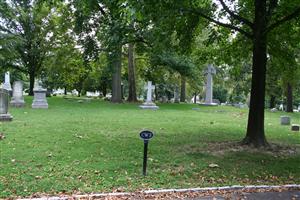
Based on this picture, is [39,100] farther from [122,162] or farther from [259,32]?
[259,32]

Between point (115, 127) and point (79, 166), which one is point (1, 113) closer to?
point (115, 127)

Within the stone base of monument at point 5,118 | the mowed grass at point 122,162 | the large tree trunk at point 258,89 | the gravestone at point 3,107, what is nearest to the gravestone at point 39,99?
the gravestone at point 3,107

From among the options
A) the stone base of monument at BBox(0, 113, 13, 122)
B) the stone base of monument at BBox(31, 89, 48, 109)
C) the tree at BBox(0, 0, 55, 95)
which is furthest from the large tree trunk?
the tree at BBox(0, 0, 55, 95)

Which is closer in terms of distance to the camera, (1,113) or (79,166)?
(79,166)

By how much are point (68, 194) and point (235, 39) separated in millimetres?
8736

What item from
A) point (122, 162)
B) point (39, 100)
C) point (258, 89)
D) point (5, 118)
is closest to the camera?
point (122, 162)

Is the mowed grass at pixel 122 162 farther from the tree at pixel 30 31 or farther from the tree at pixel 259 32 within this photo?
the tree at pixel 30 31

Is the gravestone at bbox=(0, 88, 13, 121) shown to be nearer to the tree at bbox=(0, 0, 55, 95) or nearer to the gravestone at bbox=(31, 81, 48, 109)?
the gravestone at bbox=(31, 81, 48, 109)

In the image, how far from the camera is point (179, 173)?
676 centimetres

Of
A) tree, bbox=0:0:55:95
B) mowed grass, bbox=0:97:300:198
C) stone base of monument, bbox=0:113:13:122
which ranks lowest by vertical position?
mowed grass, bbox=0:97:300:198

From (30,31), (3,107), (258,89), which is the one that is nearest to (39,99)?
(3,107)

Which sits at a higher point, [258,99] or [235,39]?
[235,39]

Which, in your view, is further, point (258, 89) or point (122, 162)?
point (258, 89)

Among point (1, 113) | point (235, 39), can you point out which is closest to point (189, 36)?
point (235, 39)
